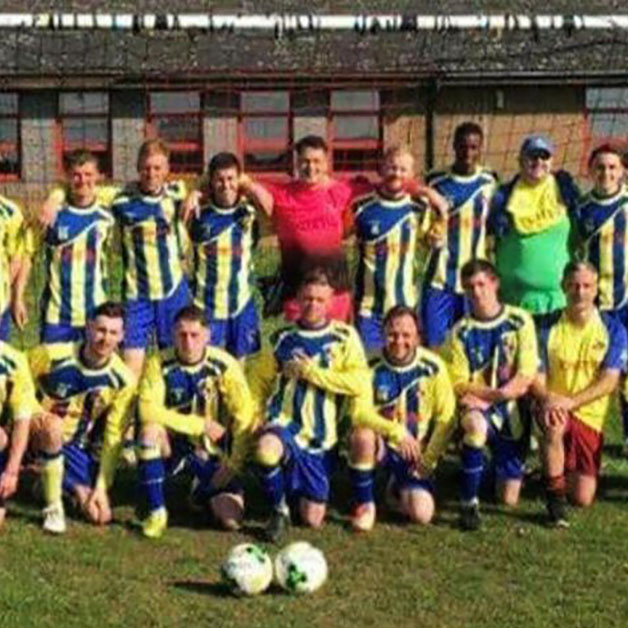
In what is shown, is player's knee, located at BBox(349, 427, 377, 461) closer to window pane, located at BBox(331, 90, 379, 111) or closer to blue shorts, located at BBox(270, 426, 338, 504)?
blue shorts, located at BBox(270, 426, 338, 504)

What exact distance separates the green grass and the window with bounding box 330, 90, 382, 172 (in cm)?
1494

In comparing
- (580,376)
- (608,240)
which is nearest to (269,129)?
(608,240)

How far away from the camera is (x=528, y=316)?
708 centimetres

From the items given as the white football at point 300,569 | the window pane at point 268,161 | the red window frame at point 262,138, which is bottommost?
the white football at point 300,569

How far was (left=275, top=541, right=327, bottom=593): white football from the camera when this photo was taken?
19.2 feet

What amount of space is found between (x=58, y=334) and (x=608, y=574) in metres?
3.01

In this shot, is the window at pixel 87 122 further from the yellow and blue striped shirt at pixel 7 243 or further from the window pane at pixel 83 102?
the yellow and blue striped shirt at pixel 7 243

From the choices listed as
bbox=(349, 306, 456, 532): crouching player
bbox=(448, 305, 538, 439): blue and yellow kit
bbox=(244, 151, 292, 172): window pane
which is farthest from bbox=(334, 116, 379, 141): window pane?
bbox=(349, 306, 456, 532): crouching player

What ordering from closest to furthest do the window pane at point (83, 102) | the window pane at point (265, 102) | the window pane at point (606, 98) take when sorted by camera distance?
the window pane at point (83, 102), the window pane at point (265, 102), the window pane at point (606, 98)

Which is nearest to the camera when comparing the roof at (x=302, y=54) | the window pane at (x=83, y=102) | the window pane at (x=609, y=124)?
the roof at (x=302, y=54)

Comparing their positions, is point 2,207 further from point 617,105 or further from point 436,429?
point 617,105

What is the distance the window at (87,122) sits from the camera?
21859 millimetres

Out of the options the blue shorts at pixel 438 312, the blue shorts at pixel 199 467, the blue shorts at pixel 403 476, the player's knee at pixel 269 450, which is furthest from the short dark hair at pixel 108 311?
the blue shorts at pixel 438 312

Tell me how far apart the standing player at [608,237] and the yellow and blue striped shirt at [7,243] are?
272 cm
